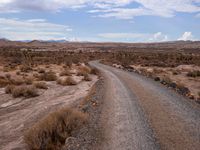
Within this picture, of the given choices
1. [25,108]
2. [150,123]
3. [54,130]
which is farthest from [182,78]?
[54,130]

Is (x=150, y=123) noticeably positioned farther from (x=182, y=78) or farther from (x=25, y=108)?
(x=182, y=78)

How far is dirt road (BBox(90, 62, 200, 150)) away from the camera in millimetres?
8578

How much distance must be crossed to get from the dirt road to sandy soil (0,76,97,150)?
10.2ft

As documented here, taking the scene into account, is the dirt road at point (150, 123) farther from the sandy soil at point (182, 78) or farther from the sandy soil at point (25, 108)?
the sandy soil at point (182, 78)

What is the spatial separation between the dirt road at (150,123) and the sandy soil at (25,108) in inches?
123

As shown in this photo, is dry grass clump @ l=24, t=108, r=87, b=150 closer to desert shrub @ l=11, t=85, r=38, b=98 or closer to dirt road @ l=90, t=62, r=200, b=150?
dirt road @ l=90, t=62, r=200, b=150

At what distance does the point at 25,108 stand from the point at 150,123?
7.79m

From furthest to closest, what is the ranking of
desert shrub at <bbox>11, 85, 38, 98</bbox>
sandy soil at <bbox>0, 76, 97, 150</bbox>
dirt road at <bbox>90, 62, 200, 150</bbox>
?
desert shrub at <bbox>11, 85, 38, 98</bbox> → sandy soil at <bbox>0, 76, 97, 150</bbox> → dirt road at <bbox>90, 62, 200, 150</bbox>

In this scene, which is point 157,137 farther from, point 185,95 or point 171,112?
point 185,95

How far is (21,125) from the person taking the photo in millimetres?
12539

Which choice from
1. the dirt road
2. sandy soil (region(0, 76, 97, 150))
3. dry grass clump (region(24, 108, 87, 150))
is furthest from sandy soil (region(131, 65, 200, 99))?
dry grass clump (region(24, 108, 87, 150))

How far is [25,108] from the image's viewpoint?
52.1 ft

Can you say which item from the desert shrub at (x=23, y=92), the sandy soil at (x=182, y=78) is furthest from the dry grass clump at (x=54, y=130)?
the sandy soil at (x=182, y=78)

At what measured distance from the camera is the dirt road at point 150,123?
A: 8578mm
